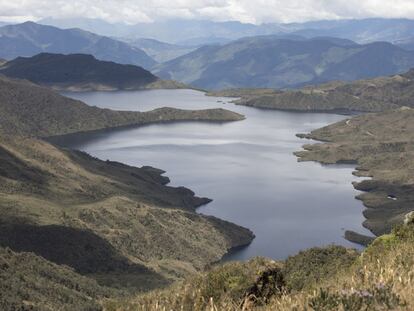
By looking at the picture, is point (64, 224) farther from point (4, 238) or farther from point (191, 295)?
point (191, 295)

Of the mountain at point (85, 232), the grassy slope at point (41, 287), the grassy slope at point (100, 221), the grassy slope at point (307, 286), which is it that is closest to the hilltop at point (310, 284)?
the grassy slope at point (307, 286)

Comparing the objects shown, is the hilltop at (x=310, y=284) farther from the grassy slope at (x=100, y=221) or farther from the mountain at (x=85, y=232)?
the grassy slope at (x=100, y=221)

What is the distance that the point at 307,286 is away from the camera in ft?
76.0

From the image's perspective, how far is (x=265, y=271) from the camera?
85.2 feet

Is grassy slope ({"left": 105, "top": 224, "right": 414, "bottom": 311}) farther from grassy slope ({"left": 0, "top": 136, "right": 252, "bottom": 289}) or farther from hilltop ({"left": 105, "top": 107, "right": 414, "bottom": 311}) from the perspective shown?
grassy slope ({"left": 0, "top": 136, "right": 252, "bottom": 289})

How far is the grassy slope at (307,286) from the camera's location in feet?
47.4

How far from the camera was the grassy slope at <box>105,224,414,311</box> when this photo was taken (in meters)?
14.4

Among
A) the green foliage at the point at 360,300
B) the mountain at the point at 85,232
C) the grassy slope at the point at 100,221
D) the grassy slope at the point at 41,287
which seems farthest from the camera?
the grassy slope at the point at 100,221

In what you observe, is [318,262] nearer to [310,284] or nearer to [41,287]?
[310,284]

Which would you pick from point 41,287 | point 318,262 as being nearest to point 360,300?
point 318,262

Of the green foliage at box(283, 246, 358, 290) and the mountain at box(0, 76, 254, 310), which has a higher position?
the green foliage at box(283, 246, 358, 290)

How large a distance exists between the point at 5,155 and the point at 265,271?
13325cm

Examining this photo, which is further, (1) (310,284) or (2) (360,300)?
(1) (310,284)

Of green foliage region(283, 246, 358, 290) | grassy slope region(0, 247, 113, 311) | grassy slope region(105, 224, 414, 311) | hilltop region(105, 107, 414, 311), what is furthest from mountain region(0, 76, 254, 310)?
grassy slope region(105, 224, 414, 311)
